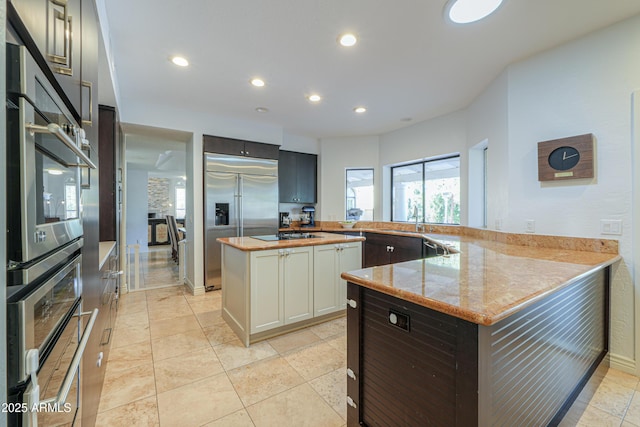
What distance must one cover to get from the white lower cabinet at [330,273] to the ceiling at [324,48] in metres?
1.88

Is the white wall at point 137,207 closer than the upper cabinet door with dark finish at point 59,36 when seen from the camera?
No

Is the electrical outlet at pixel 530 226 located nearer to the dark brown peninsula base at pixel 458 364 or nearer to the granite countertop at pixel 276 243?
the dark brown peninsula base at pixel 458 364

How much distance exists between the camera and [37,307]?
0.66 metres

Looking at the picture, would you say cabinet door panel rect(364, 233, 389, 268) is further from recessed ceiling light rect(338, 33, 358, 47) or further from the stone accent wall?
the stone accent wall

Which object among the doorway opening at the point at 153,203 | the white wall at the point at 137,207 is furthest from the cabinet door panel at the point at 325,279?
the white wall at the point at 137,207

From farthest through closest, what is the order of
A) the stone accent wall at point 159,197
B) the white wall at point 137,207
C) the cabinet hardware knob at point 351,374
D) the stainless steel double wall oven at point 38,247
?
the stone accent wall at point 159,197 < the white wall at point 137,207 < the cabinet hardware knob at point 351,374 < the stainless steel double wall oven at point 38,247

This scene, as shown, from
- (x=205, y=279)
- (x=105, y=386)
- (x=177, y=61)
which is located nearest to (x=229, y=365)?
(x=105, y=386)

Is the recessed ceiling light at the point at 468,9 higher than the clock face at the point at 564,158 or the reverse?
higher

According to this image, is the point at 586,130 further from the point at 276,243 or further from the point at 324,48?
the point at 276,243

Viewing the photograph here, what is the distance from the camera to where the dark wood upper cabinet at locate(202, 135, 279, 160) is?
401 cm

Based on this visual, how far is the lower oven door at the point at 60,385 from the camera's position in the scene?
1.91ft

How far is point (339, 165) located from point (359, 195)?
722 millimetres

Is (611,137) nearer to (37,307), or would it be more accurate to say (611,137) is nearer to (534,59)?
(534,59)

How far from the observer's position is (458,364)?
3.14 feet
